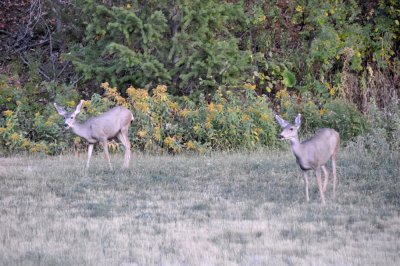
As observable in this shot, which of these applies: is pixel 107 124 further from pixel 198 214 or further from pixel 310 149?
pixel 310 149

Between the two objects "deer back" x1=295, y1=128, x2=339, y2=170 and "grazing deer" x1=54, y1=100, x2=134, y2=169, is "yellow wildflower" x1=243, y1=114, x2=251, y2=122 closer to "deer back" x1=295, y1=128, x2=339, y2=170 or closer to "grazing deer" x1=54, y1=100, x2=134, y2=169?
"grazing deer" x1=54, y1=100, x2=134, y2=169

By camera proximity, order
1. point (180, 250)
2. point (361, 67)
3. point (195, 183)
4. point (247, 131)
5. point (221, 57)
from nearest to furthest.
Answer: point (180, 250) < point (195, 183) < point (247, 131) < point (221, 57) < point (361, 67)

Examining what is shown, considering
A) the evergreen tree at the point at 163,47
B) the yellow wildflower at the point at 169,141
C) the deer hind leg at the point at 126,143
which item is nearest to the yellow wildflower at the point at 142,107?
the yellow wildflower at the point at 169,141

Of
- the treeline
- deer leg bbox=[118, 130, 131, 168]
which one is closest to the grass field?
deer leg bbox=[118, 130, 131, 168]

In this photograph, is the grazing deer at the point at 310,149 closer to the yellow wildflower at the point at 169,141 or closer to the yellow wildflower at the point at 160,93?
the yellow wildflower at the point at 169,141

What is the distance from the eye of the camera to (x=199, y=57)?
53.1ft

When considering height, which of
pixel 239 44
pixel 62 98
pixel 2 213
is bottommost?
pixel 2 213

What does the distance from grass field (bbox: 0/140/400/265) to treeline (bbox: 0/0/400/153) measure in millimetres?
2852

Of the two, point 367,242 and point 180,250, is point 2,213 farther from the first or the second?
point 367,242

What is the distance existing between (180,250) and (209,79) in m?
9.02

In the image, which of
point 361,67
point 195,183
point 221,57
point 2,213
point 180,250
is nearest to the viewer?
point 180,250

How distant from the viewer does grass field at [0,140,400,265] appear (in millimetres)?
7547

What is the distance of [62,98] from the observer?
1627 cm

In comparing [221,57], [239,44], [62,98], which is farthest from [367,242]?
[239,44]
